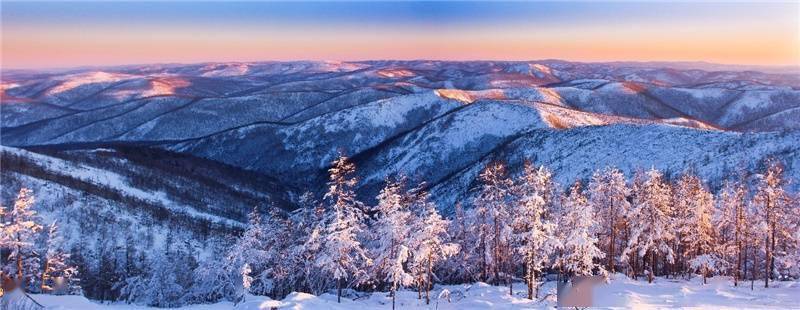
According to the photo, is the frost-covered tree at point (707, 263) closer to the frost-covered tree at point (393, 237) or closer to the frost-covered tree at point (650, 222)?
the frost-covered tree at point (650, 222)

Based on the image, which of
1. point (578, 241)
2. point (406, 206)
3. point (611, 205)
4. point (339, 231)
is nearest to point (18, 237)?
point (339, 231)

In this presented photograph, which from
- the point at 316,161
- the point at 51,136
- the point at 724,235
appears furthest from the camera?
the point at 51,136

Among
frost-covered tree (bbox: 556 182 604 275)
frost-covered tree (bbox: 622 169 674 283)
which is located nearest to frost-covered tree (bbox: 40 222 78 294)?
frost-covered tree (bbox: 556 182 604 275)

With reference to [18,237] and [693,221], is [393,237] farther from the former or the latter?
[693,221]

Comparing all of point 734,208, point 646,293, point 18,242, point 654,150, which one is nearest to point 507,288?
point 646,293

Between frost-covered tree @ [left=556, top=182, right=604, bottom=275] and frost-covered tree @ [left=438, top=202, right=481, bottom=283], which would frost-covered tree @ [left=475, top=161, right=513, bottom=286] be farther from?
frost-covered tree @ [left=556, top=182, right=604, bottom=275]

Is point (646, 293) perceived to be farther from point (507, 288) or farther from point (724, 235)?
point (724, 235)
